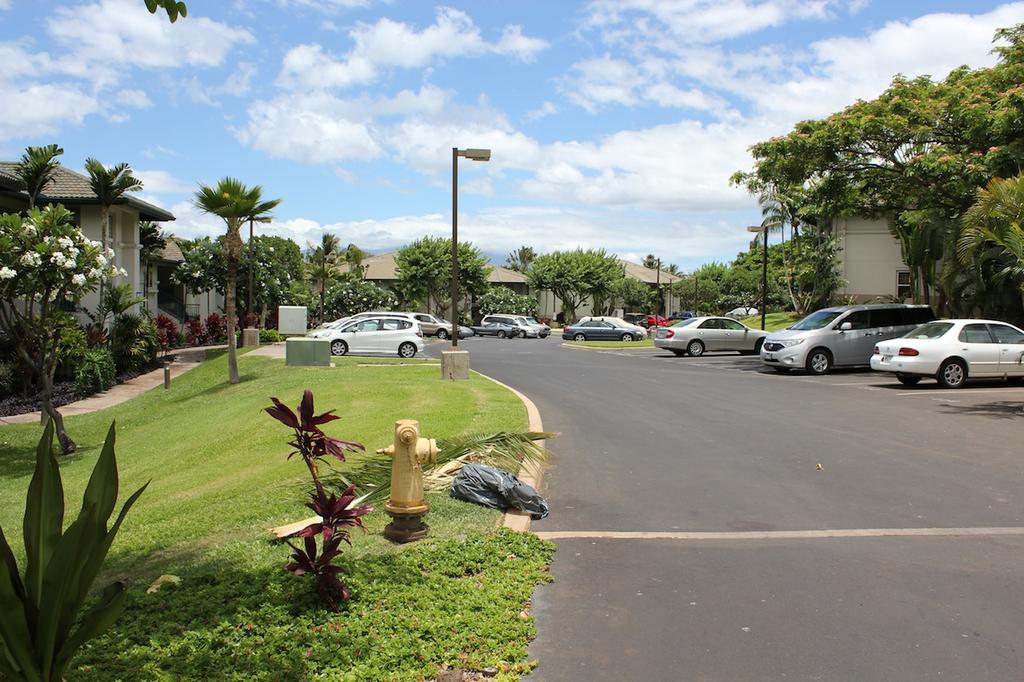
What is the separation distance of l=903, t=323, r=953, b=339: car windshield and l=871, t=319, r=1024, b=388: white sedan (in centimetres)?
5

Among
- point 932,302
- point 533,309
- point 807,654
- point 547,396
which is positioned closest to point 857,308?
point 547,396

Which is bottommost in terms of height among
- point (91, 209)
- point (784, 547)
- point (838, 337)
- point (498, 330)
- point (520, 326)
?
point (784, 547)

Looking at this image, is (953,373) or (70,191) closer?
(953,373)

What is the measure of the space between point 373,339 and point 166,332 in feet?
33.5

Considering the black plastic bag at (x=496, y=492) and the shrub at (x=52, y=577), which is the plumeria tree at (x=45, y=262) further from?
the shrub at (x=52, y=577)

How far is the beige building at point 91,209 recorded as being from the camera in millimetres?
25859

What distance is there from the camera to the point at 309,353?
902 inches

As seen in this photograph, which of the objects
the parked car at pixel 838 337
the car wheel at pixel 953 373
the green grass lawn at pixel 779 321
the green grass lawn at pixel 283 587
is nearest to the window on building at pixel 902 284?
the green grass lawn at pixel 779 321

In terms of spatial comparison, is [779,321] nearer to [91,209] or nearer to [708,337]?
[708,337]

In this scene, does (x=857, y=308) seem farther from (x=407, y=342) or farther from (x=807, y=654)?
(x=807, y=654)

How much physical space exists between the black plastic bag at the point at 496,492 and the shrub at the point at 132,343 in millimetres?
22603

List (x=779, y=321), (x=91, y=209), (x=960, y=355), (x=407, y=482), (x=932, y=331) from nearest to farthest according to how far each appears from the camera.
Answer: (x=407, y=482) < (x=960, y=355) < (x=932, y=331) < (x=91, y=209) < (x=779, y=321)

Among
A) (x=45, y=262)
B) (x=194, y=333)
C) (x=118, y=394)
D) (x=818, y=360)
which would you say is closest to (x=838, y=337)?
(x=818, y=360)

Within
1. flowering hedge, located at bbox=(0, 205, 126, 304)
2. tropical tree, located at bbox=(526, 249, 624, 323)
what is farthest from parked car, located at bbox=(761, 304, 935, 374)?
tropical tree, located at bbox=(526, 249, 624, 323)
